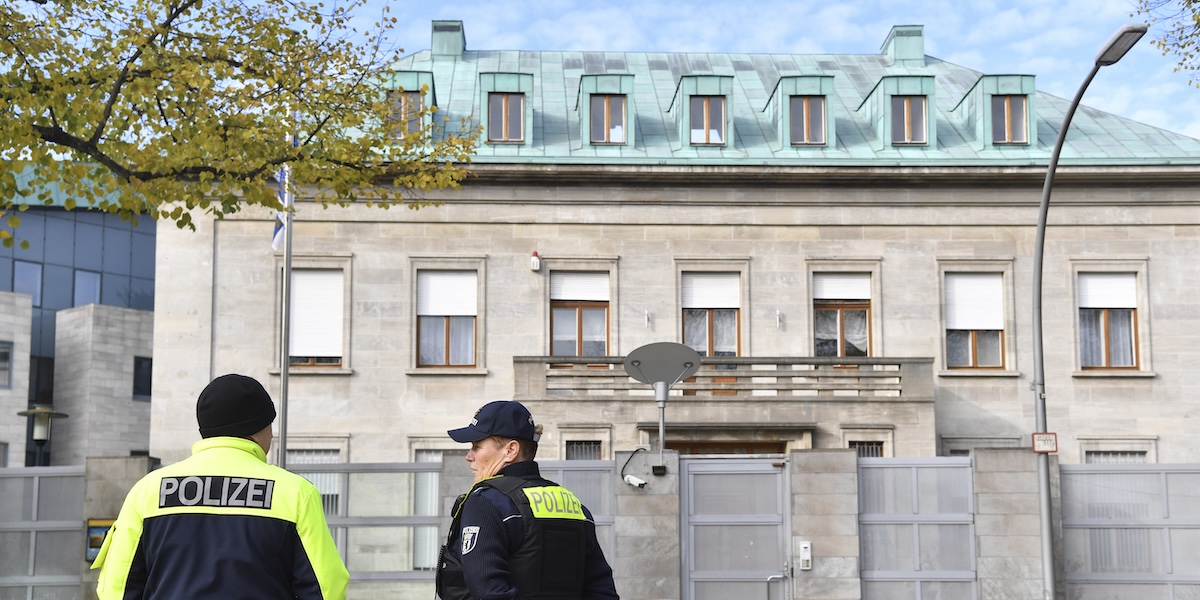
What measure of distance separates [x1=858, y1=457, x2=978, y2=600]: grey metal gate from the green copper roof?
446 inches

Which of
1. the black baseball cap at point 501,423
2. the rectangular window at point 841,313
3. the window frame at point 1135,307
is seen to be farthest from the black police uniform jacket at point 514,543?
the window frame at point 1135,307

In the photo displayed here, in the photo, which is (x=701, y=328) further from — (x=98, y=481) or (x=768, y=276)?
(x=98, y=481)

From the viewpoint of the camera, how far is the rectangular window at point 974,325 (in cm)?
2845

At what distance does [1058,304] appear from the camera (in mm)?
28312

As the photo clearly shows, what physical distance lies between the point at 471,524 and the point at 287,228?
56.1 ft

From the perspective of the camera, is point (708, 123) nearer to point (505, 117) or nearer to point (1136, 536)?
point (505, 117)

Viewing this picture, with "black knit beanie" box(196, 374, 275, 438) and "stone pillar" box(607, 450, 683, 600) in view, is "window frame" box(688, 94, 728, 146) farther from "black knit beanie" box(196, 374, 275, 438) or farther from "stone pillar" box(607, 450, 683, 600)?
"black knit beanie" box(196, 374, 275, 438)

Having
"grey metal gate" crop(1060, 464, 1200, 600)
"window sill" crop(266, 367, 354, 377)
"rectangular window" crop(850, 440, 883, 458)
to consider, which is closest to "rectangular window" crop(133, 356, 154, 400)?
"window sill" crop(266, 367, 354, 377)

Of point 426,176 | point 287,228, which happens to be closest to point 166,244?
point 287,228

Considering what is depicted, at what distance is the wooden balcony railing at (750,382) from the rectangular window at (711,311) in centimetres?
180

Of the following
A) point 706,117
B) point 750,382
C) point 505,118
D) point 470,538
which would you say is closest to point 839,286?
point 750,382

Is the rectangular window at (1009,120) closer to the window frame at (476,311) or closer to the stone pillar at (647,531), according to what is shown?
the window frame at (476,311)

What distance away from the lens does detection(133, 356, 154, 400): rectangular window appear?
157ft

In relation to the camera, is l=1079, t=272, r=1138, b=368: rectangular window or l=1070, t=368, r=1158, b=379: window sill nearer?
l=1070, t=368, r=1158, b=379: window sill
